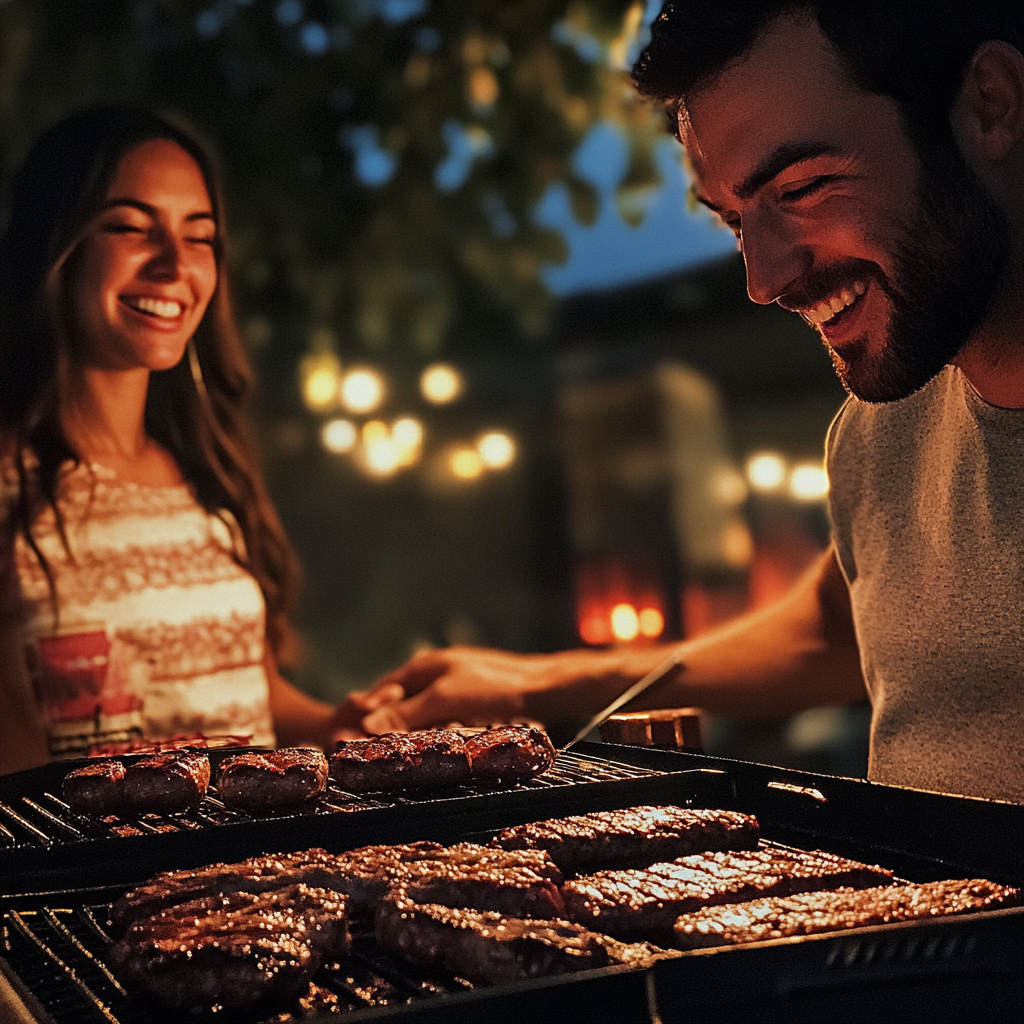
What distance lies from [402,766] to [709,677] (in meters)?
1.07

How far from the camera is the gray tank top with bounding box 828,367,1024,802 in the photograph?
288 cm

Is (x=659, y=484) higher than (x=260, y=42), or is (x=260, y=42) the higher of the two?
(x=260, y=42)

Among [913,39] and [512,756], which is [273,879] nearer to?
[512,756]

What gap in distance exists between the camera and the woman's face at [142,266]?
167 inches

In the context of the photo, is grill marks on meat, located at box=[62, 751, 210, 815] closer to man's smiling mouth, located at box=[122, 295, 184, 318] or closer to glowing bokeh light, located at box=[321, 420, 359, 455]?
man's smiling mouth, located at box=[122, 295, 184, 318]

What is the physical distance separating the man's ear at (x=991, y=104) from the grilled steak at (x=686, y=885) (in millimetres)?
1484

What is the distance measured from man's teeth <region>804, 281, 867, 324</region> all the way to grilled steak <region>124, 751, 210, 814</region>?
69.2 inches

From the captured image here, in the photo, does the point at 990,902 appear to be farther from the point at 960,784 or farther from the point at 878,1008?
the point at 960,784

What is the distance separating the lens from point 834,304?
109 inches

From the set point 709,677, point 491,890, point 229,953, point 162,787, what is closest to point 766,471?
point 709,677

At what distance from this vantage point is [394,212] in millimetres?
6645

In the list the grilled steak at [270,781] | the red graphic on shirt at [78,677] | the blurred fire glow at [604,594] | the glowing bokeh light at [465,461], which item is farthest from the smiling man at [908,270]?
the blurred fire glow at [604,594]

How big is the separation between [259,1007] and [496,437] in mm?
6411

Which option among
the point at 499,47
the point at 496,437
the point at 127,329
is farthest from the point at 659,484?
the point at 127,329
